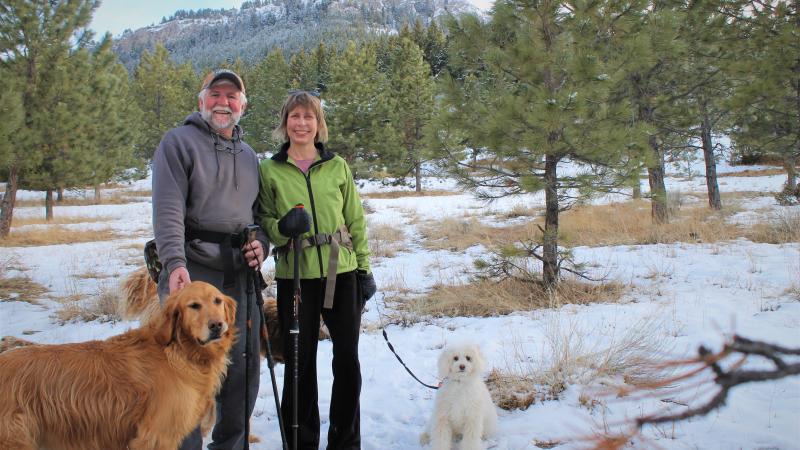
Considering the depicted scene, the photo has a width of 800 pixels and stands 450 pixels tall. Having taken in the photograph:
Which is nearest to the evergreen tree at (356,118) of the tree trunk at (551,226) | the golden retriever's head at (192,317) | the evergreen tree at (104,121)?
the evergreen tree at (104,121)

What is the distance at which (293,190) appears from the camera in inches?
119


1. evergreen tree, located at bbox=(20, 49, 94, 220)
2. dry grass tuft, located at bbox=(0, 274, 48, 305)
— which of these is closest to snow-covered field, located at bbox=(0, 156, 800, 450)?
dry grass tuft, located at bbox=(0, 274, 48, 305)

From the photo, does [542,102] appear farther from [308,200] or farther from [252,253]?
[252,253]

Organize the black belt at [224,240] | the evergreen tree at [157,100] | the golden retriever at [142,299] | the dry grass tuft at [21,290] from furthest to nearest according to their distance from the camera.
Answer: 1. the evergreen tree at [157,100]
2. the dry grass tuft at [21,290]
3. the golden retriever at [142,299]
4. the black belt at [224,240]

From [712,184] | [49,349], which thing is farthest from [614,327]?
[712,184]

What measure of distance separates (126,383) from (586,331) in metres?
4.23

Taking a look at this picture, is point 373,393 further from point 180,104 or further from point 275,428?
point 180,104

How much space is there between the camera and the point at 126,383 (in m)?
2.21

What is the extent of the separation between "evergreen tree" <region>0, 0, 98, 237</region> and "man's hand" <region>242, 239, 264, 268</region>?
48.0 feet

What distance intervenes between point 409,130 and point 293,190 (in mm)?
27575

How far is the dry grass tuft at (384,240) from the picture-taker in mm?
10137

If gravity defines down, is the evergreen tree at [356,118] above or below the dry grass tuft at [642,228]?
above

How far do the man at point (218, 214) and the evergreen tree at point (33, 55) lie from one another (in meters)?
14.4

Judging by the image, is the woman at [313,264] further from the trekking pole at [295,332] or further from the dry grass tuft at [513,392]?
the dry grass tuft at [513,392]
